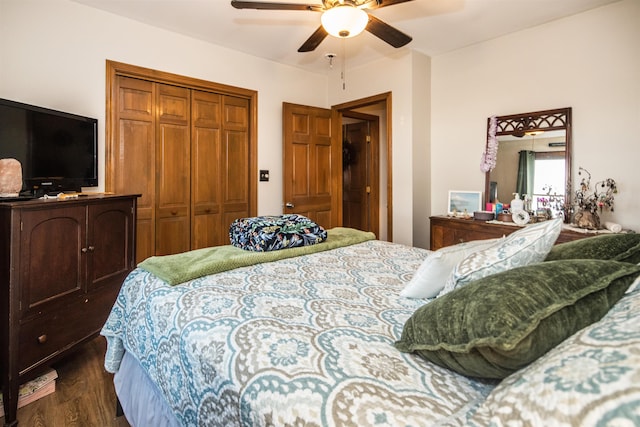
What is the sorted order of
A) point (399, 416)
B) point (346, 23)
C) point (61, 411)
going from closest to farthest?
1. point (399, 416)
2. point (61, 411)
3. point (346, 23)

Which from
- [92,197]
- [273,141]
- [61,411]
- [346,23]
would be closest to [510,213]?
[346,23]

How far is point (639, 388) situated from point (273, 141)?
388 cm

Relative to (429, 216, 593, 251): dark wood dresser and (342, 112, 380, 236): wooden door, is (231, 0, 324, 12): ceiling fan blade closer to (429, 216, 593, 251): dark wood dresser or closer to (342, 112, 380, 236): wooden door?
(429, 216, 593, 251): dark wood dresser

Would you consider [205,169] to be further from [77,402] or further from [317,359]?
[317,359]

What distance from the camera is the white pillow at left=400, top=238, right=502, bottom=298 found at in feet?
3.91

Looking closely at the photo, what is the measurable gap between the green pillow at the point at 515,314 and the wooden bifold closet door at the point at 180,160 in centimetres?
300

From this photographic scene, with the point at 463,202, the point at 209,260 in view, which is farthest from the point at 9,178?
the point at 463,202

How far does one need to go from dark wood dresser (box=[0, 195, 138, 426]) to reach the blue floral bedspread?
1.70 ft

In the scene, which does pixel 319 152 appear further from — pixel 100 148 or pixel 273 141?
pixel 100 148

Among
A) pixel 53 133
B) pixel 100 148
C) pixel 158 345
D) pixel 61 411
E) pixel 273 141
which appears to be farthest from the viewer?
pixel 273 141

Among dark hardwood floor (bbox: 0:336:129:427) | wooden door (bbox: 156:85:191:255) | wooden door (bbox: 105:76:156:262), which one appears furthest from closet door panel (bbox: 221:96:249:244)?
dark hardwood floor (bbox: 0:336:129:427)

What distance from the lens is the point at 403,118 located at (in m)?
3.73

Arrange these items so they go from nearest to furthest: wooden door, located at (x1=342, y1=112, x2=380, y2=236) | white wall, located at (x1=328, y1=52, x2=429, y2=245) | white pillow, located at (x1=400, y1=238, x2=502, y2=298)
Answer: white pillow, located at (x1=400, y1=238, x2=502, y2=298)
white wall, located at (x1=328, y1=52, x2=429, y2=245)
wooden door, located at (x1=342, y1=112, x2=380, y2=236)

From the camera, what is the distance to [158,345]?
123cm
